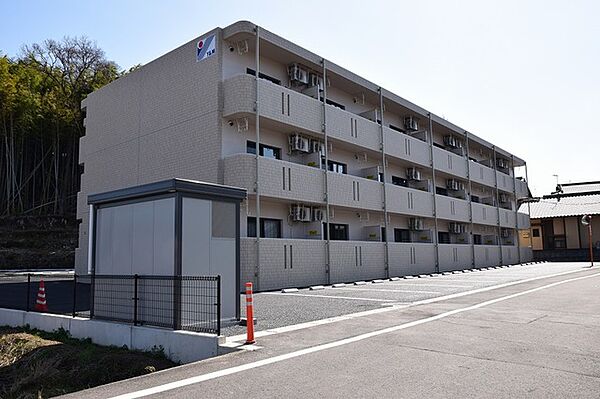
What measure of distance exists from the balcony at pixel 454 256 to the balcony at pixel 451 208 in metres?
1.91

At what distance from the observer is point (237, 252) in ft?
33.2

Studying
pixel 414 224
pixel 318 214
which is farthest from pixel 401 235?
pixel 318 214

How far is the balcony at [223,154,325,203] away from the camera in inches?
692

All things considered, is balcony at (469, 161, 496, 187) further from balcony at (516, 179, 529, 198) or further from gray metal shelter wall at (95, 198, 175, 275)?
gray metal shelter wall at (95, 198, 175, 275)

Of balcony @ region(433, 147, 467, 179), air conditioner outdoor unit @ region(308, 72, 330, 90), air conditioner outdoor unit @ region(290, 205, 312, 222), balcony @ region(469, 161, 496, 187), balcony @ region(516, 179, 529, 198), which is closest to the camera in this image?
air conditioner outdoor unit @ region(290, 205, 312, 222)

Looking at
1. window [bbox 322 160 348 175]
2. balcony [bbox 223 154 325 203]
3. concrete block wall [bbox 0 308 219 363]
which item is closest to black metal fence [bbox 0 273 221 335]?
concrete block wall [bbox 0 308 219 363]

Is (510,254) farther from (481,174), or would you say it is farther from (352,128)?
(352,128)

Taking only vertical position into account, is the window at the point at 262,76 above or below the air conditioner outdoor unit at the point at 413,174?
above

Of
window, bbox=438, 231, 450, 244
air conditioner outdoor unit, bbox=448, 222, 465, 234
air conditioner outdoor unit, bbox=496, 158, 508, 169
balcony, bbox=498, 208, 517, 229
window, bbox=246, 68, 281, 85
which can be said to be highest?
air conditioner outdoor unit, bbox=496, 158, 508, 169

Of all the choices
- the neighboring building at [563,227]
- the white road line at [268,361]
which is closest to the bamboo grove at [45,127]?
the white road line at [268,361]

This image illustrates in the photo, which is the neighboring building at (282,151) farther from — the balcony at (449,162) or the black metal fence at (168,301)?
the black metal fence at (168,301)

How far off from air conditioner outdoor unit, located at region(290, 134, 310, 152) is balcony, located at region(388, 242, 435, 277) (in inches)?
282

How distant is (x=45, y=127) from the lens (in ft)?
127

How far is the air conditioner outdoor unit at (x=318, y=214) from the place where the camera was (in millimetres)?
21080
